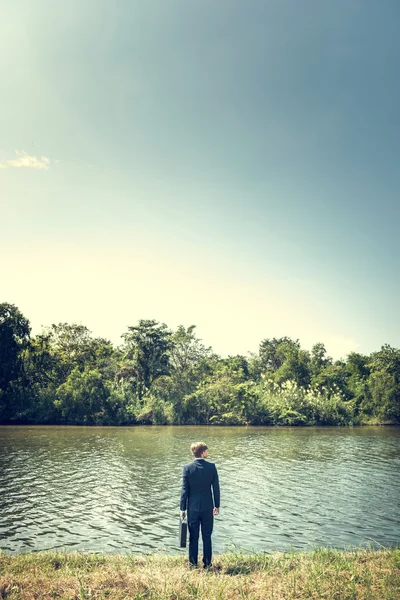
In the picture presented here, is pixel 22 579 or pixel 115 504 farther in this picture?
pixel 115 504

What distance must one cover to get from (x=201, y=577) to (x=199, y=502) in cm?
128

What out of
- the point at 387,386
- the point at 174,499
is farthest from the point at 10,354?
the point at 387,386

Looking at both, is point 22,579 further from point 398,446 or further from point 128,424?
point 128,424

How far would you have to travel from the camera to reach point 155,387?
63469mm

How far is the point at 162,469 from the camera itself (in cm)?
2291

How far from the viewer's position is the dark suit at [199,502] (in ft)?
27.0

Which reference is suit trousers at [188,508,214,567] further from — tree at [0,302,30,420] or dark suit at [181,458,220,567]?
tree at [0,302,30,420]

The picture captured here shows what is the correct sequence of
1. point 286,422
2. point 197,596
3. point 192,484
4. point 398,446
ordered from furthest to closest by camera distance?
point 286,422 < point 398,446 < point 192,484 < point 197,596

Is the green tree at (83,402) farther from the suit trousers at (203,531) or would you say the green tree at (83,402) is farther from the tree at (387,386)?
the suit trousers at (203,531)

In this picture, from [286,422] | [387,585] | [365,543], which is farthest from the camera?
[286,422]

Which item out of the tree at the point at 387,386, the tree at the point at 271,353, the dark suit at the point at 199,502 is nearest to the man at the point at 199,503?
the dark suit at the point at 199,502

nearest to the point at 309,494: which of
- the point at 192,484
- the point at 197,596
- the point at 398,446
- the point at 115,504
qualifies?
the point at 115,504

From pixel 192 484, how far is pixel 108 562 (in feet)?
7.84

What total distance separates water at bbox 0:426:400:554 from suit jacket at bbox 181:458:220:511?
3648 mm
